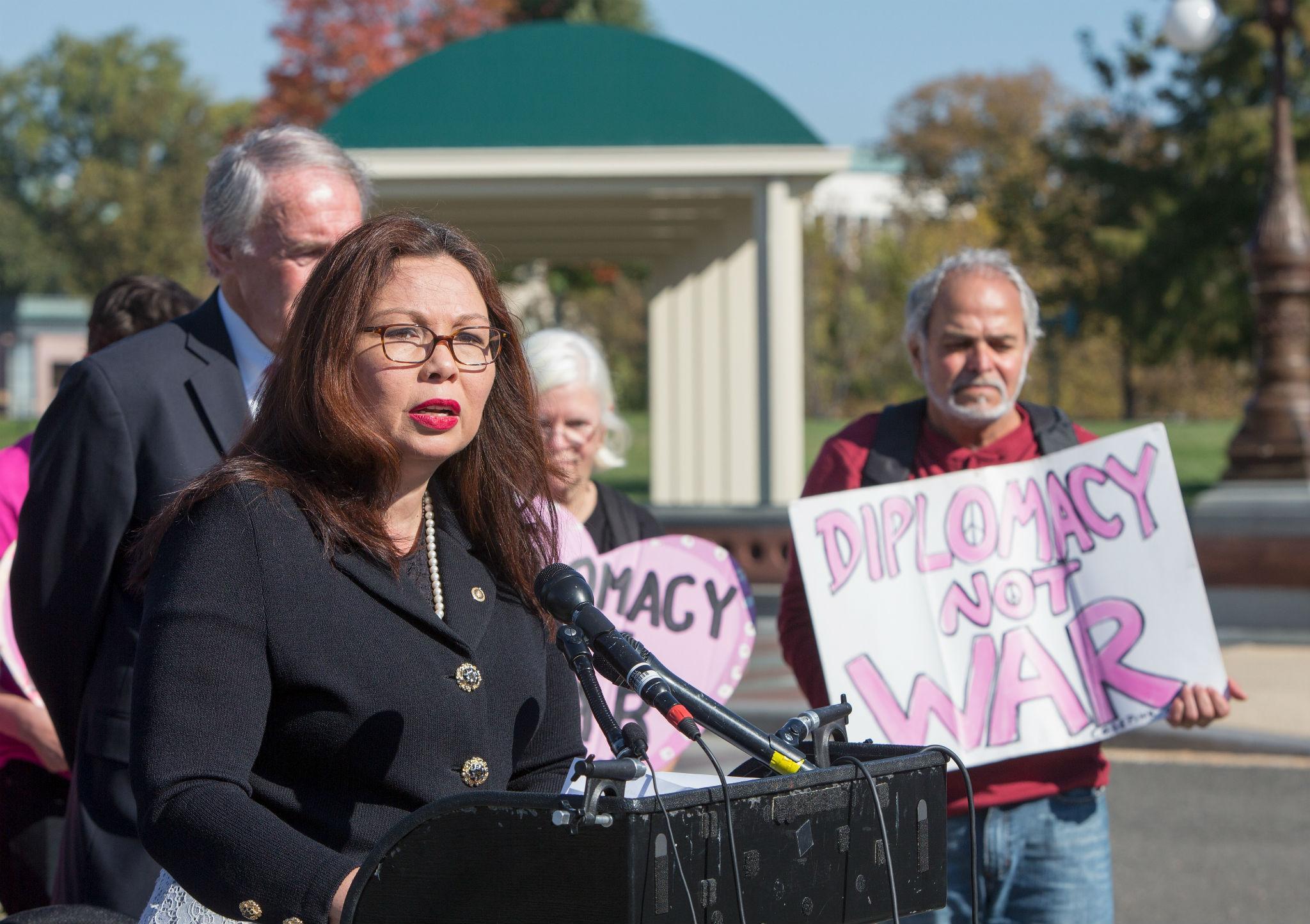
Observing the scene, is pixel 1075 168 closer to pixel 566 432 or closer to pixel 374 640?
pixel 566 432

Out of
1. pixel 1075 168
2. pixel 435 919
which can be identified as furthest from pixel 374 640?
pixel 1075 168

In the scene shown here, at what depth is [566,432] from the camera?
4.31 metres

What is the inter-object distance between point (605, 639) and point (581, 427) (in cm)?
255

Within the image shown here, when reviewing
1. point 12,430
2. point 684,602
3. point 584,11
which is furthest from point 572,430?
point 12,430

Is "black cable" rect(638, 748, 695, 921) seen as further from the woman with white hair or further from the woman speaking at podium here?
the woman with white hair

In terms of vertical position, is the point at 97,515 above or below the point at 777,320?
below

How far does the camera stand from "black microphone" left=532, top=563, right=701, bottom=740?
67.2 inches

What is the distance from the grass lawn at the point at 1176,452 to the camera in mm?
24859

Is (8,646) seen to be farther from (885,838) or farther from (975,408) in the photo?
(885,838)

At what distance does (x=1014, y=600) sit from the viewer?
366 cm

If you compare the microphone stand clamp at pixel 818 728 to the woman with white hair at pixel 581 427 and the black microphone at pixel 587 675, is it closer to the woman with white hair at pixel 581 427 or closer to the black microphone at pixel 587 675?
the black microphone at pixel 587 675

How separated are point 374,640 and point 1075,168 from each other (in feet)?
115

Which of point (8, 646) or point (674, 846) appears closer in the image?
point (674, 846)

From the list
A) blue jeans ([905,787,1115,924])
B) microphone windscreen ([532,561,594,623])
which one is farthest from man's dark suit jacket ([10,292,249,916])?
blue jeans ([905,787,1115,924])
